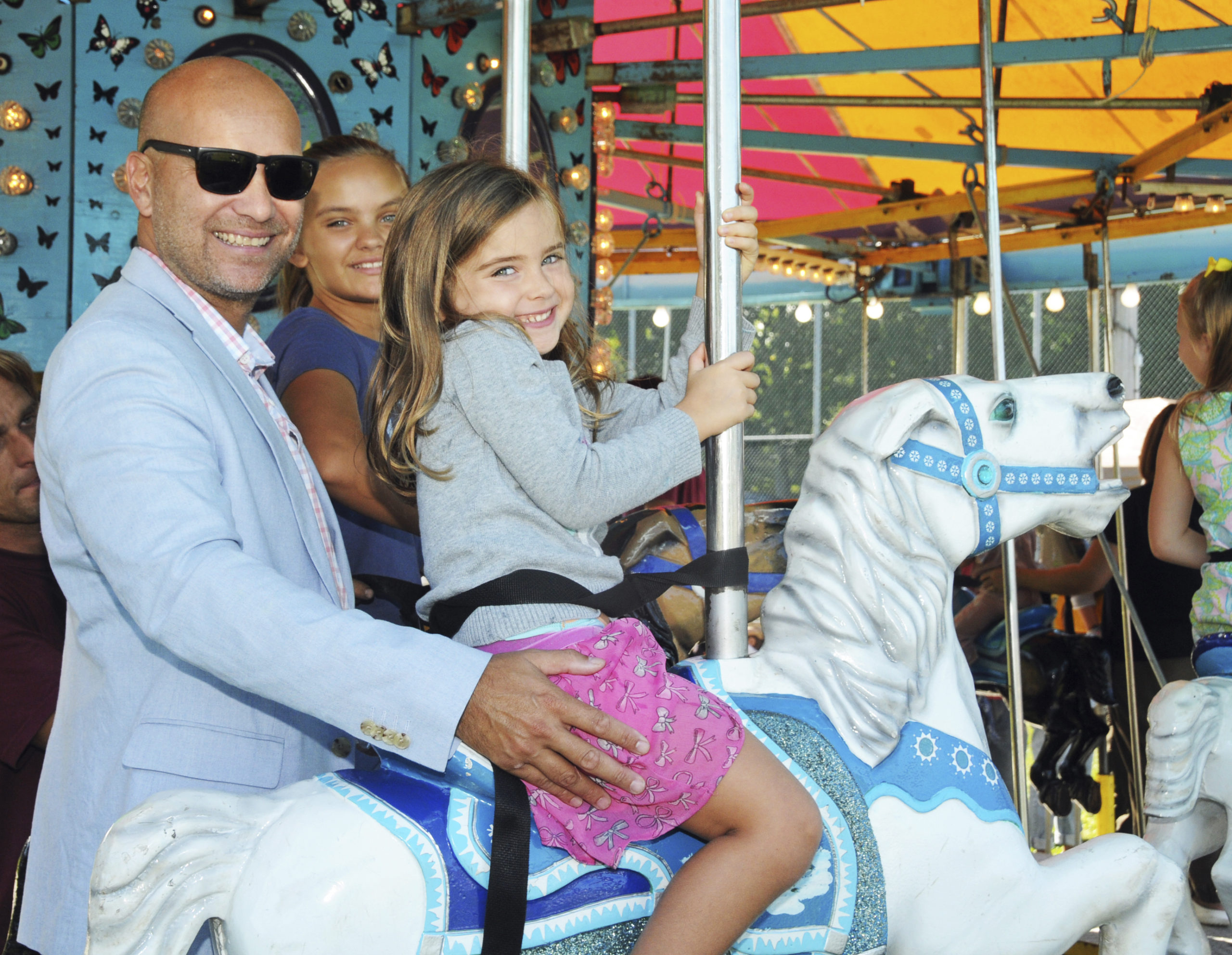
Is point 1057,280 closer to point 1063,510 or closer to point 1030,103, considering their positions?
point 1030,103

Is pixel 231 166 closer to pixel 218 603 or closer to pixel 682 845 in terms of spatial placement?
pixel 218 603

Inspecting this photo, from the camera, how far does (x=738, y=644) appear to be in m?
1.80

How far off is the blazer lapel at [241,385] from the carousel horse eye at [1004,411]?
3.44 feet

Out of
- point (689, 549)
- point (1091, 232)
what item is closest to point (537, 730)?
point (689, 549)

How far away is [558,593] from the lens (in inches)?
62.9

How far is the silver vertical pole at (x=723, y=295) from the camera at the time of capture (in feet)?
5.90

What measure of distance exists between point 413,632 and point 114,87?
116 inches

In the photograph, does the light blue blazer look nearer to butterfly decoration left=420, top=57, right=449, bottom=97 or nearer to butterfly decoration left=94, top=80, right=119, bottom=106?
butterfly decoration left=94, top=80, right=119, bottom=106

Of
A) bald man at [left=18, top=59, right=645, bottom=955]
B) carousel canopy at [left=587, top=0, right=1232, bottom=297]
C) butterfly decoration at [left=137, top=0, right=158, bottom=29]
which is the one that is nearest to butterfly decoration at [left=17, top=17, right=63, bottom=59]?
butterfly decoration at [left=137, top=0, right=158, bottom=29]

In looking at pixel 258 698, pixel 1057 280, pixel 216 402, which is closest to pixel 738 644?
pixel 258 698

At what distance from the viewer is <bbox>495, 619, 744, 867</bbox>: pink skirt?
4.75 feet

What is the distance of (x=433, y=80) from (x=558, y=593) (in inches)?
112

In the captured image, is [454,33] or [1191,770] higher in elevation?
[454,33]

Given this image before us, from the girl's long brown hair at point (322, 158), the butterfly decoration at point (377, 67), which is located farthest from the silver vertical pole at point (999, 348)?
the butterfly decoration at point (377, 67)
